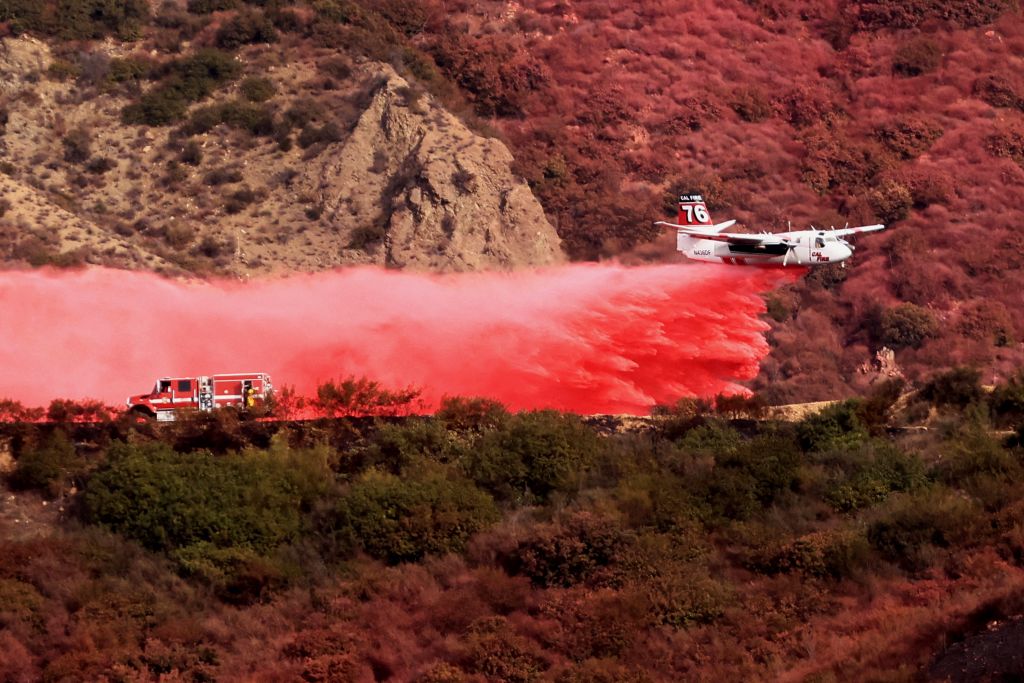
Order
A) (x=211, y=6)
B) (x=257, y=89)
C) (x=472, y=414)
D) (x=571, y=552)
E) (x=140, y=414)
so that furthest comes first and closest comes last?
(x=211, y=6) → (x=257, y=89) → (x=472, y=414) → (x=140, y=414) → (x=571, y=552)

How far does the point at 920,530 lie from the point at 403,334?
24455 mm

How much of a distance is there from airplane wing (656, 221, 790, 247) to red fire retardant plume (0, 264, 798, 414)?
129 inches

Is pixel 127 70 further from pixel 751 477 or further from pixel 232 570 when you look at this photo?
pixel 751 477

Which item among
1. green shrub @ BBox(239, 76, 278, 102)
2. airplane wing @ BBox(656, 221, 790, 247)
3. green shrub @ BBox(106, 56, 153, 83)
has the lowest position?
airplane wing @ BBox(656, 221, 790, 247)

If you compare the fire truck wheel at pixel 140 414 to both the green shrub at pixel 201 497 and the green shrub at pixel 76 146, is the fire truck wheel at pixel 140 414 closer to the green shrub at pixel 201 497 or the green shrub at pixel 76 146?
the green shrub at pixel 201 497

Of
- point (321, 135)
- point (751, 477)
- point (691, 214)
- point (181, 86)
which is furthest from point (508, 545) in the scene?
point (181, 86)

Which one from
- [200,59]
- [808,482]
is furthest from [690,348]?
[200,59]

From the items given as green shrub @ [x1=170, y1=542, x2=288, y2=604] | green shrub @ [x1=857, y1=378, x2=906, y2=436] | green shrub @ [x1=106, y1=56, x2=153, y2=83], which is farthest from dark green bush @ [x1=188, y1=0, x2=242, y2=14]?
green shrub @ [x1=170, y1=542, x2=288, y2=604]

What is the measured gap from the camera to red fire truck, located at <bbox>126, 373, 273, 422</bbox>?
234 feet

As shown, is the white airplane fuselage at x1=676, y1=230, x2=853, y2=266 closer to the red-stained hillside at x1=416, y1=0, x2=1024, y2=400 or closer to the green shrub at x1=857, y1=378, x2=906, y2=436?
the green shrub at x1=857, y1=378, x2=906, y2=436

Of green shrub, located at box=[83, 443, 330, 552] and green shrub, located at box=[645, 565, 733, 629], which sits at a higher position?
green shrub, located at box=[83, 443, 330, 552]

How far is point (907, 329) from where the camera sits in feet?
295

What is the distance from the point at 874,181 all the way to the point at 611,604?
4394 centimetres

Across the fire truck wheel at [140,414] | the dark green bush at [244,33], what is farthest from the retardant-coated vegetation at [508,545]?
the dark green bush at [244,33]
